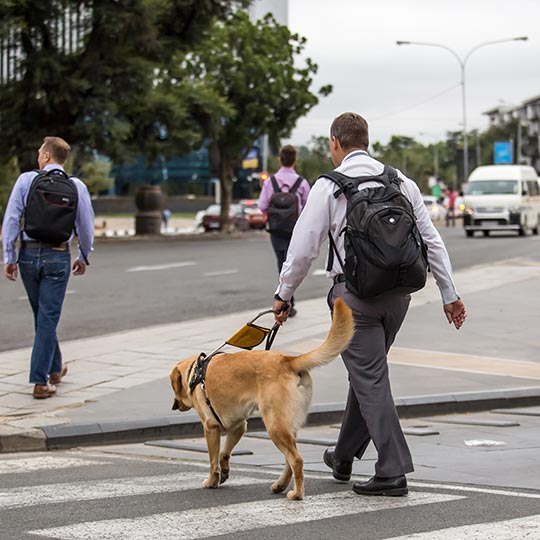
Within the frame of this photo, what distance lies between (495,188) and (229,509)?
37.5 m

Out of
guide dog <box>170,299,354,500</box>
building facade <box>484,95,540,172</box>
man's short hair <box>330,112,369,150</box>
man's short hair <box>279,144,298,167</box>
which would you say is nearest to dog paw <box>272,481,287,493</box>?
guide dog <box>170,299,354,500</box>

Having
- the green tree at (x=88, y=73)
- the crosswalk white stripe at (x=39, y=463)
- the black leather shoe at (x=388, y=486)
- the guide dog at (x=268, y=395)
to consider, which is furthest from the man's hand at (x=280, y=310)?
the green tree at (x=88, y=73)

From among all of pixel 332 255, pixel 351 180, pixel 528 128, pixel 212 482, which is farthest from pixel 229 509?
pixel 528 128

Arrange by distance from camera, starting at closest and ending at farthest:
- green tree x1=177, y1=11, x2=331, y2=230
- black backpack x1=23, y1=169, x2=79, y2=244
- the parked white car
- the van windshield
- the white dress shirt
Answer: the white dress shirt
black backpack x1=23, y1=169, x2=79, y2=244
the van windshield
green tree x1=177, y1=11, x2=331, y2=230
the parked white car

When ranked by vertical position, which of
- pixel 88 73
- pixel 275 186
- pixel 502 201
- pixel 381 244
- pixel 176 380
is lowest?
pixel 176 380

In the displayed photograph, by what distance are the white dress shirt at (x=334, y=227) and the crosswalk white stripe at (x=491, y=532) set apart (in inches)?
54.2

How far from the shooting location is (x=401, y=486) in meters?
5.87

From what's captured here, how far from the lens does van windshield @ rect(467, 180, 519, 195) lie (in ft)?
137

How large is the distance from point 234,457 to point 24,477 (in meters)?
1.38

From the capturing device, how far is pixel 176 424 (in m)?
8.09

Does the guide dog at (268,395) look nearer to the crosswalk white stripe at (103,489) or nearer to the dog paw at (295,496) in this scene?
the dog paw at (295,496)

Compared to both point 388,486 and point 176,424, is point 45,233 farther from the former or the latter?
point 388,486

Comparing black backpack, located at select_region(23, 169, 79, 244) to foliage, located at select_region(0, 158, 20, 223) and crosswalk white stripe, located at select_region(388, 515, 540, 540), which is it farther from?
foliage, located at select_region(0, 158, 20, 223)

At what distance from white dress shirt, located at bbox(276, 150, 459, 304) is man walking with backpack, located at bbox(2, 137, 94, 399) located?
3.32 metres
